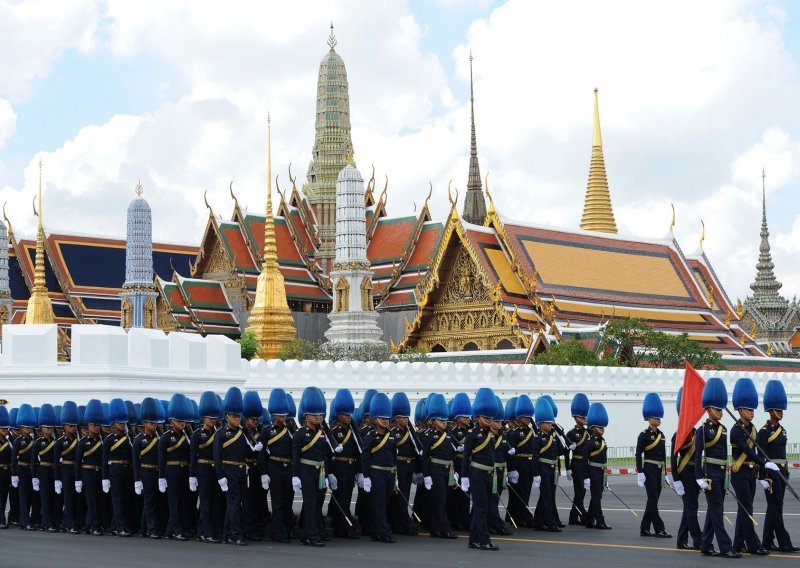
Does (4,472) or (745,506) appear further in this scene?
(4,472)

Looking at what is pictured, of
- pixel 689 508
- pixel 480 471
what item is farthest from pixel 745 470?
pixel 480 471

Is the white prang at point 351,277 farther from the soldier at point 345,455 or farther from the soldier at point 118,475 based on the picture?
the soldier at point 345,455

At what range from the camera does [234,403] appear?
46.1ft

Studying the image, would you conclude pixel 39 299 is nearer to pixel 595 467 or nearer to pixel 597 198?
pixel 597 198

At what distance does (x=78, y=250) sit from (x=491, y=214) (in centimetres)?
1928

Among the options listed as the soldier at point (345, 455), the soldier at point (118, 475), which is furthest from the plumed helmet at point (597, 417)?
the soldier at point (118, 475)

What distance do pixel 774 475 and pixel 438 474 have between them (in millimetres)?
3250

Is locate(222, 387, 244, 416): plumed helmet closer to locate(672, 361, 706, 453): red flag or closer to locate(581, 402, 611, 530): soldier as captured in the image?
locate(581, 402, 611, 530): soldier

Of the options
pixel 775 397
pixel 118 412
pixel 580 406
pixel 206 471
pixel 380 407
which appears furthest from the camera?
pixel 580 406

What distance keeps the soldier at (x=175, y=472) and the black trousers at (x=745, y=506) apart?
4987mm

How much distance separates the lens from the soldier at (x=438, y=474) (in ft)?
46.6

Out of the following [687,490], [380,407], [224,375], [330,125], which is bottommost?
[687,490]

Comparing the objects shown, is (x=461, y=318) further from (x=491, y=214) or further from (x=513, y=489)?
(x=513, y=489)

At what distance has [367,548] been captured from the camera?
1330 centimetres
